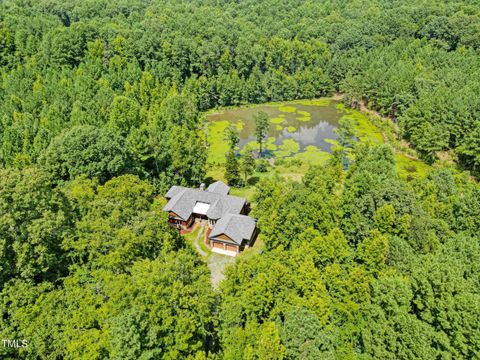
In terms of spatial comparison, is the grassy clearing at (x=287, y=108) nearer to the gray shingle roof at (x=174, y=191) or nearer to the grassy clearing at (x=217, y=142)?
the grassy clearing at (x=217, y=142)

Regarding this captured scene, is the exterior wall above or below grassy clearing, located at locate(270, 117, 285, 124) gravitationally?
above

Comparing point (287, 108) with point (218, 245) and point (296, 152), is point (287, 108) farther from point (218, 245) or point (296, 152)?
point (218, 245)

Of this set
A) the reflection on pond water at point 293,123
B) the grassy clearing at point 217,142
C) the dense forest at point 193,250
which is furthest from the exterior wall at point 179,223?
the reflection on pond water at point 293,123

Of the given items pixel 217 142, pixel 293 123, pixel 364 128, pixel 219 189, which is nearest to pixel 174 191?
pixel 219 189

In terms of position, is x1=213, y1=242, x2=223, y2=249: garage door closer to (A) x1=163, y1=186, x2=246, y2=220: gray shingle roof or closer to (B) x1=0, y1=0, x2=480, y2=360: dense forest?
(A) x1=163, y1=186, x2=246, y2=220: gray shingle roof

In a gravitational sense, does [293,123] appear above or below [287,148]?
below

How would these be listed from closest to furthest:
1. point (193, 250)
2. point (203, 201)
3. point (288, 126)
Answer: point (193, 250) → point (203, 201) → point (288, 126)

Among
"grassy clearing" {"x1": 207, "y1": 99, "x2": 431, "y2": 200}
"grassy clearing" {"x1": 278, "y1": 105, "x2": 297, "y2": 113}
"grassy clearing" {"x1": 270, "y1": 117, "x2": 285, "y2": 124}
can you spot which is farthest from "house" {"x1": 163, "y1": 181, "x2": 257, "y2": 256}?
"grassy clearing" {"x1": 278, "y1": 105, "x2": 297, "y2": 113}

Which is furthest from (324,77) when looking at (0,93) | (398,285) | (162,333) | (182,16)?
(162,333)
